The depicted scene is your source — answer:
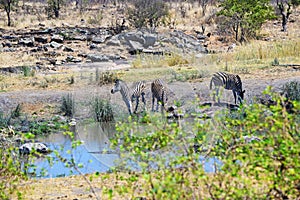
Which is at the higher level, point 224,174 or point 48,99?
point 224,174

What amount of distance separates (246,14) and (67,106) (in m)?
21.1

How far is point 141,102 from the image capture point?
17281 millimetres

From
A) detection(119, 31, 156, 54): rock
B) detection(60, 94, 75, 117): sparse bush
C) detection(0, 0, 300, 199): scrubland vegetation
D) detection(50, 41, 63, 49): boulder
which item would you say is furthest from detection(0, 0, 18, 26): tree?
detection(60, 94, 75, 117): sparse bush

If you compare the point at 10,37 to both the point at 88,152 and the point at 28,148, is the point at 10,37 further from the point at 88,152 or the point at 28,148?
the point at 88,152

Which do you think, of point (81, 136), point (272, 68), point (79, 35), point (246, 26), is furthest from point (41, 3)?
point (81, 136)

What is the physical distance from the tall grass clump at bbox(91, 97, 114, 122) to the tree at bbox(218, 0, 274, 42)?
1918 cm

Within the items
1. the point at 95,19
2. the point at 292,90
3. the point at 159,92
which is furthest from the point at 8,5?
the point at 292,90

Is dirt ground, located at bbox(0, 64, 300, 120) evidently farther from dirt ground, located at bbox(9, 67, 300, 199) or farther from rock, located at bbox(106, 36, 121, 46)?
rock, located at bbox(106, 36, 121, 46)

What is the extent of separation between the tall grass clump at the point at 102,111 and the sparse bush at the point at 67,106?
2.84 ft

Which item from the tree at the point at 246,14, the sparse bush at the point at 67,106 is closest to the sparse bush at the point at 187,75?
the sparse bush at the point at 67,106

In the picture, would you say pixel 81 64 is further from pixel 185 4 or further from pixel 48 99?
pixel 185 4

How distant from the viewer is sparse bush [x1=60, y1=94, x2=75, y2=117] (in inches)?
664

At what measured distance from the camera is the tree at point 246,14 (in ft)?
113

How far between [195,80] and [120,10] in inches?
1332
